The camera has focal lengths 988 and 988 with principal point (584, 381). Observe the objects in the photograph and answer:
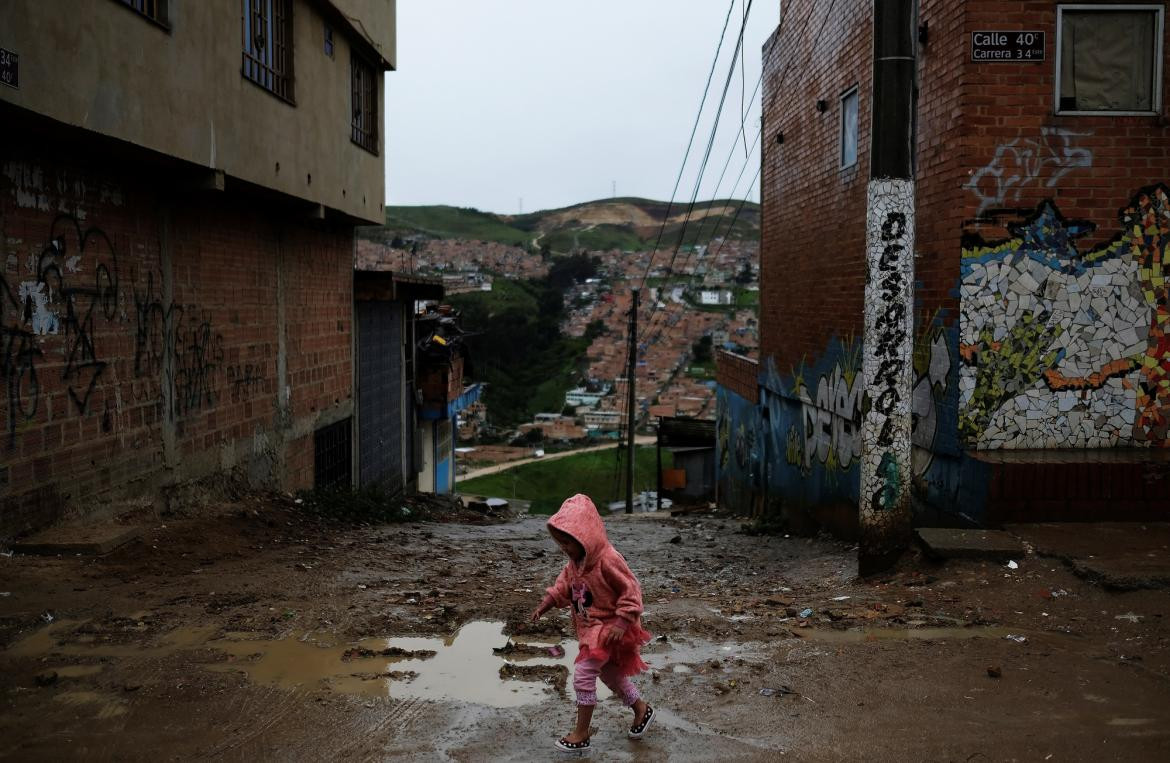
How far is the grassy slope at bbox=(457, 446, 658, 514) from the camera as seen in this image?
135ft

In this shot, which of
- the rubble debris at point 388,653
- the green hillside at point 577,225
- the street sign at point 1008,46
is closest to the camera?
the rubble debris at point 388,653

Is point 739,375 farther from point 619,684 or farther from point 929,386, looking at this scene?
point 619,684

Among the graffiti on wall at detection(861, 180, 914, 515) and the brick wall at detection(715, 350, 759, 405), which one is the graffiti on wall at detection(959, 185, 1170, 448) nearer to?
the graffiti on wall at detection(861, 180, 914, 515)

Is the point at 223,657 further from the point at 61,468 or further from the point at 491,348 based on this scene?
the point at 491,348

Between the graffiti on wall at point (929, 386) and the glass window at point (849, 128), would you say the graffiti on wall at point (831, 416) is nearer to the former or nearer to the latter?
the graffiti on wall at point (929, 386)

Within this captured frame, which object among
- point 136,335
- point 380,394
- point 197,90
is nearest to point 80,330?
point 136,335


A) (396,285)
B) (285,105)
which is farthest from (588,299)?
(285,105)

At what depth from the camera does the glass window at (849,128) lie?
11.3m

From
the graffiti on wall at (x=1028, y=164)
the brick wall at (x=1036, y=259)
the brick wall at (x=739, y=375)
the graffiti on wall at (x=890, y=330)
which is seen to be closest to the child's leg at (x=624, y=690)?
the graffiti on wall at (x=890, y=330)

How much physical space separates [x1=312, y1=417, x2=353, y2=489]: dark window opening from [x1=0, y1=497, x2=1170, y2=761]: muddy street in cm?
606

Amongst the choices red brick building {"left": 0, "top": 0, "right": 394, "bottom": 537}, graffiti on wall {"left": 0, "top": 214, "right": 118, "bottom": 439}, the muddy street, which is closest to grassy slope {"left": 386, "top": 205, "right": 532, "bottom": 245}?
red brick building {"left": 0, "top": 0, "right": 394, "bottom": 537}

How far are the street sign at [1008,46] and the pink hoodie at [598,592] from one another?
227 inches

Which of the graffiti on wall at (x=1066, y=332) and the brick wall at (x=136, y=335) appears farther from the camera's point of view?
the graffiti on wall at (x=1066, y=332)

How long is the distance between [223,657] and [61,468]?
10.1ft
